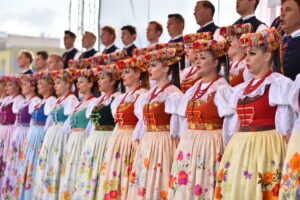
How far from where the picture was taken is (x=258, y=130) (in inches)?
120

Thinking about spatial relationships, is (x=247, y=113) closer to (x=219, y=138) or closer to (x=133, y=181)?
(x=219, y=138)

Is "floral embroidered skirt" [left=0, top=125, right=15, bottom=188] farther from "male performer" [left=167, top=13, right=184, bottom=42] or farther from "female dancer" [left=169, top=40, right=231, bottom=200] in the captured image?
"female dancer" [left=169, top=40, right=231, bottom=200]

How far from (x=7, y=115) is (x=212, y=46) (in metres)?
3.38

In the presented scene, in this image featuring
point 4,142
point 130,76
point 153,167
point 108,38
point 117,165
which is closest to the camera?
point 153,167

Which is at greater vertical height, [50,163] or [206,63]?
[206,63]

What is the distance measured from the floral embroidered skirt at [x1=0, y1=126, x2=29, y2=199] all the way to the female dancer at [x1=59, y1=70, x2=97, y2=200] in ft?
3.21

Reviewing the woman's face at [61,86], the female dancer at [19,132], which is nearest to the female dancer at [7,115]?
the female dancer at [19,132]

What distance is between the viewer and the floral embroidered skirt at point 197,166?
3.41 meters

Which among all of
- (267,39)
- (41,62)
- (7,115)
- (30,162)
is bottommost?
(30,162)

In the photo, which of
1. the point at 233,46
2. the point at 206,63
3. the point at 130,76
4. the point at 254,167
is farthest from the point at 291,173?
the point at 130,76

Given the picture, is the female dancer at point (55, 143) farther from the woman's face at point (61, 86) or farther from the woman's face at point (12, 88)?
the woman's face at point (12, 88)

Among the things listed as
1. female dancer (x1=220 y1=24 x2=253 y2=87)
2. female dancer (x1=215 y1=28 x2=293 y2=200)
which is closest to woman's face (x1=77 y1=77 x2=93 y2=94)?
female dancer (x1=220 y1=24 x2=253 y2=87)

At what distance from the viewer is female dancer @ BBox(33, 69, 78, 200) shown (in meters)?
5.16

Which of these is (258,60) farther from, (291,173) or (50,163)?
(50,163)
